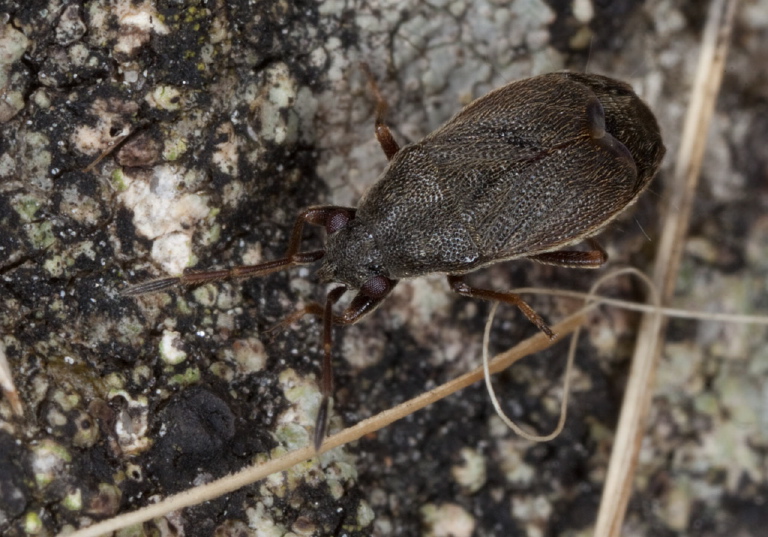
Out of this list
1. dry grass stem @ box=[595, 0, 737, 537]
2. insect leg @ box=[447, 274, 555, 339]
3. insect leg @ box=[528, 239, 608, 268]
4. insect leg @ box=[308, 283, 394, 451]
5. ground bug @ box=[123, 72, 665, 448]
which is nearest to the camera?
insect leg @ box=[308, 283, 394, 451]

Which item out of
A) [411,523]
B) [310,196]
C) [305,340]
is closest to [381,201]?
[310,196]

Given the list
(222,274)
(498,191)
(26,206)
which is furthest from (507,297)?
(26,206)

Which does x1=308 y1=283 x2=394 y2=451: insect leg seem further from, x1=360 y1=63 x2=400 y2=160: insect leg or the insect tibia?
x1=360 y1=63 x2=400 y2=160: insect leg

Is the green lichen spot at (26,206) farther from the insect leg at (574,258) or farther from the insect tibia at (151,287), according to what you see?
the insect leg at (574,258)

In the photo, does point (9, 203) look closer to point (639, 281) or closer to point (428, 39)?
point (428, 39)

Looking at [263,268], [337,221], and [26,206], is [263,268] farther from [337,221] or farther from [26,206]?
[26,206]

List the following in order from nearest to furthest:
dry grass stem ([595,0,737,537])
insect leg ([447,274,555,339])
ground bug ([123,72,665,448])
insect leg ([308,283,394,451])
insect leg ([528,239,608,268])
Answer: insect leg ([308,283,394,451]), ground bug ([123,72,665,448]), insect leg ([447,274,555,339]), insect leg ([528,239,608,268]), dry grass stem ([595,0,737,537])

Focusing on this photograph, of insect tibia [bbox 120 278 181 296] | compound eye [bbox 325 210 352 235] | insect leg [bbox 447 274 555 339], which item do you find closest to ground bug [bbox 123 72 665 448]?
compound eye [bbox 325 210 352 235]

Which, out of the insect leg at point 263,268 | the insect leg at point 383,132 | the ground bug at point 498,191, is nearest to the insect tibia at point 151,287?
the insect leg at point 263,268
